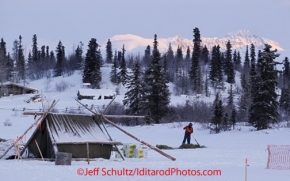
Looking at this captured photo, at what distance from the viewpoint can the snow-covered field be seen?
45.2 ft

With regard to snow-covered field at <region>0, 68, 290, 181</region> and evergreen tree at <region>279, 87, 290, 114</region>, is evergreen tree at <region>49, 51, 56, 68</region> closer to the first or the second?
snow-covered field at <region>0, 68, 290, 181</region>

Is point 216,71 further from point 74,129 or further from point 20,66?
point 74,129

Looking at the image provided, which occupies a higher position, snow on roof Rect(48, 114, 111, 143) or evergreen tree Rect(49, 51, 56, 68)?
evergreen tree Rect(49, 51, 56, 68)

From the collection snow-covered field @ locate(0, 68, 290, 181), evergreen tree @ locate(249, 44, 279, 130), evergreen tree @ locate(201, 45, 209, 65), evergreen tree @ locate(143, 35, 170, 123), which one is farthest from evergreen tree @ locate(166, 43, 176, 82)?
evergreen tree @ locate(249, 44, 279, 130)

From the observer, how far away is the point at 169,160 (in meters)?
19.5

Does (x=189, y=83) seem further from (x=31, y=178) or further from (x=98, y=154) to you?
(x=31, y=178)

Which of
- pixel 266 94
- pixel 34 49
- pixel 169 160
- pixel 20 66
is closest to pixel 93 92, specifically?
pixel 20 66

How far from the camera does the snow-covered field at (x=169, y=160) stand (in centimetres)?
1378

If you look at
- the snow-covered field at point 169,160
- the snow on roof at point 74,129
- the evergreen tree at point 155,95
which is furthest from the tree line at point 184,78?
the snow on roof at point 74,129

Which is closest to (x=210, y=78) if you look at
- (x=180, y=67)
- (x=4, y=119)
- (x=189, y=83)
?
(x=189, y=83)

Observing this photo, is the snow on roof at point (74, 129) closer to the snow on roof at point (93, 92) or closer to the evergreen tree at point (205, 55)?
the snow on roof at point (93, 92)

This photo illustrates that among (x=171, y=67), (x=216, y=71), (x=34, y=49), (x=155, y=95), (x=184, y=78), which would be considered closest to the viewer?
(x=155, y=95)

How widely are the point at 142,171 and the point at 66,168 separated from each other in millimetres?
2786

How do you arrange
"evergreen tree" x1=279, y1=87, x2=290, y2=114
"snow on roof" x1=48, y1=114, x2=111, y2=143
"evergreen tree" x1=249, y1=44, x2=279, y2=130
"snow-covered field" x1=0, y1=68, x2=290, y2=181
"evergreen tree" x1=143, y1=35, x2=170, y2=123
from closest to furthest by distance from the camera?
"snow-covered field" x1=0, y1=68, x2=290, y2=181, "snow on roof" x1=48, y1=114, x2=111, y2=143, "evergreen tree" x1=249, y1=44, x2=279, y2=130, "evergreen tree" x1=143, y1=35, x2=170, y2=123, "evergreen tree" x1=279, y1=87, x2=290, y2=114
